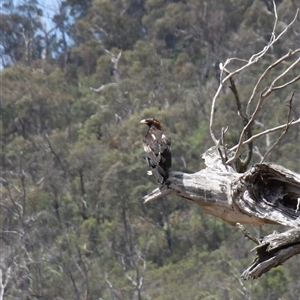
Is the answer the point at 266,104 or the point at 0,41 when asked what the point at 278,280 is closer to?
the point at 266,104

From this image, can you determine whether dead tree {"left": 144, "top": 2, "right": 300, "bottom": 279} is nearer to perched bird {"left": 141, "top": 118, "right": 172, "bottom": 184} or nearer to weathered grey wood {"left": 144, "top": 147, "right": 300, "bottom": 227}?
weathered grey wood {"left": 144, "top": 147, "right": 300, "bottom": 227}

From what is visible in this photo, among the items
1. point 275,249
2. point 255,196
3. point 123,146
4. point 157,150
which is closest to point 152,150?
point 157,150

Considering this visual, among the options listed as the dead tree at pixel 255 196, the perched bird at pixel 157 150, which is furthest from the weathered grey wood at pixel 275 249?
the perched bird at pixel 157 150

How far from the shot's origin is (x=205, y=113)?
93.8ft

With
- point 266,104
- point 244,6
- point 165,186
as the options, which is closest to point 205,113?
point 266,104

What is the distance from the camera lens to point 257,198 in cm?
429

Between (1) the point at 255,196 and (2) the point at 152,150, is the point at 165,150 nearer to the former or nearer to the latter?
(2) the point at 152,150

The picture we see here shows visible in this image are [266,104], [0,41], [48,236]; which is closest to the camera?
[48,236]

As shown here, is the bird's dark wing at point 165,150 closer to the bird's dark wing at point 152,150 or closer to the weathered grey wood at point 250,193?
the bird's dark wing at point 152,150

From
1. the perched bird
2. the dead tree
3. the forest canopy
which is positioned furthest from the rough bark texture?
the forest canopy

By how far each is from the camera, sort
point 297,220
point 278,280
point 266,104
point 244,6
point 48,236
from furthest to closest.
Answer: point 244,6
point 266,104
point 48,236
point 278,280
point 297,220

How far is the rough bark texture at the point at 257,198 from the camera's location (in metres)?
3.83

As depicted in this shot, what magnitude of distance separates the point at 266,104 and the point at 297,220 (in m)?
21.5

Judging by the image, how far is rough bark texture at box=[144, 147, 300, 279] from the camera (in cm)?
383
